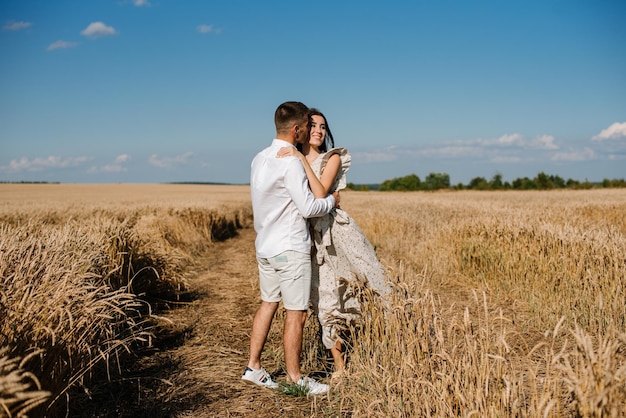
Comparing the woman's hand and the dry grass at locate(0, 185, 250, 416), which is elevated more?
the woman's hand

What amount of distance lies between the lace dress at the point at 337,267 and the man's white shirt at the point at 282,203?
223 millimetres

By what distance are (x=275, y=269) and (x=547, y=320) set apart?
3.53 meters

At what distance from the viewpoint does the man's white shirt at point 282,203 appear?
341 centimetres

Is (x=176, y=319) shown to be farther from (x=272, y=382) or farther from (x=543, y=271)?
(x=543, y=271)

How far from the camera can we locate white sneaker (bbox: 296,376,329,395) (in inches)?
143

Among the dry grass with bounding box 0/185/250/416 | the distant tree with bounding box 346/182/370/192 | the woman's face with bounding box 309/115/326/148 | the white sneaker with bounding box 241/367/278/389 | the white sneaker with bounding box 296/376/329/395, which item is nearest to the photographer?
the dry grass with bounding box 0/185/250/416

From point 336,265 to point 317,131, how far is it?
1042 millimetres

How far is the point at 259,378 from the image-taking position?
380 cm

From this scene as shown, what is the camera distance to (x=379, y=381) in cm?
309

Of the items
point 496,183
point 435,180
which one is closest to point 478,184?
point 496,183

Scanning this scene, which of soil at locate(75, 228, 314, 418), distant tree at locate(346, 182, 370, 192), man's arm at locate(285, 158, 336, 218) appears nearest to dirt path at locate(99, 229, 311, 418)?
soil at locate(75, 228, 314, 418)

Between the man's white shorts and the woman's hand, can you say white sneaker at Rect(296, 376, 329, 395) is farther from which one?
the woman's hand

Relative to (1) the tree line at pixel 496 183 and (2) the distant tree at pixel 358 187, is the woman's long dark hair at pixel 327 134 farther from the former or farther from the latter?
(2) the distant tree at pixel 358 187

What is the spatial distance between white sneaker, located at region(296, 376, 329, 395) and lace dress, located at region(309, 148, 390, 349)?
29cm
